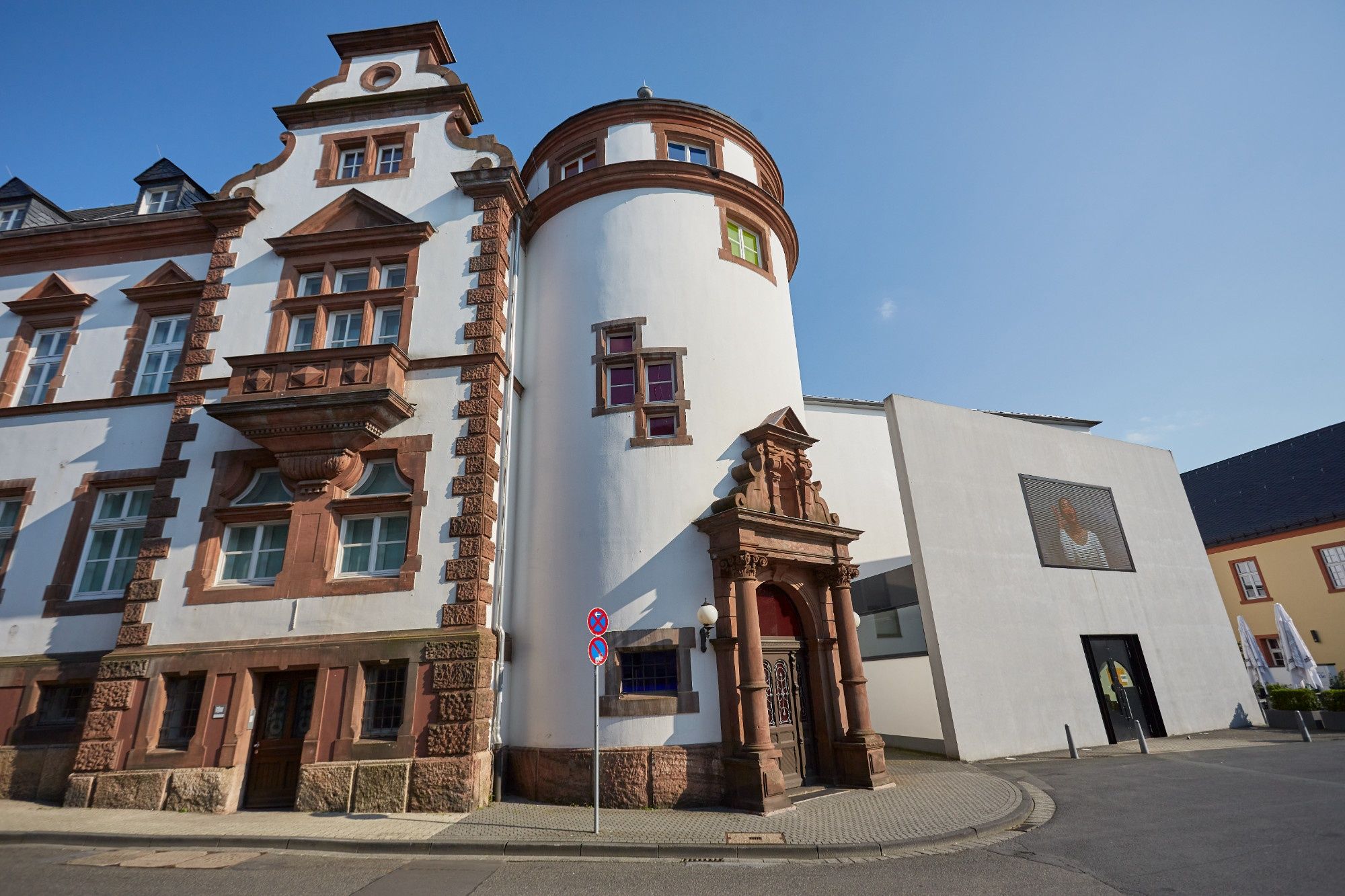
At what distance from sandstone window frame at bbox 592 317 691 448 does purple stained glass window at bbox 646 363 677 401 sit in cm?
7

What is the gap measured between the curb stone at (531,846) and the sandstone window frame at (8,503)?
7021 mm

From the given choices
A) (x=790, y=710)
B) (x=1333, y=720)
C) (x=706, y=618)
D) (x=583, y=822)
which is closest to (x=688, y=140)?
(x=706, y=618)

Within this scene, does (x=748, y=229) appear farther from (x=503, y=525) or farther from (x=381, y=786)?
(x=381, y=786)

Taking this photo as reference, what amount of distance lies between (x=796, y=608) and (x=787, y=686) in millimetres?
1540

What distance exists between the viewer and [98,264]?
1627 cm

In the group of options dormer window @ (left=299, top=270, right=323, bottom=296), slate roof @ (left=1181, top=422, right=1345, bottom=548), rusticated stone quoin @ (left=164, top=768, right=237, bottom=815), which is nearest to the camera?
rusticated stone quoin @ (left=164, top=768, right=237, bottom=815)

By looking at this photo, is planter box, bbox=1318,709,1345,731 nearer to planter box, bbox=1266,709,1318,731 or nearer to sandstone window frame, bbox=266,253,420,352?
planter box, bbox=1266,709,1318,731

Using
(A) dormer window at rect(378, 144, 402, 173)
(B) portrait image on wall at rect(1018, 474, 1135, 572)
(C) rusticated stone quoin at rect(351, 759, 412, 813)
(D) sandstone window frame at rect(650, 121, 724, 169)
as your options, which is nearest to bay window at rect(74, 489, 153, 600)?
(C) rusticated stone quoin at rect(351, 759, 412, 813)

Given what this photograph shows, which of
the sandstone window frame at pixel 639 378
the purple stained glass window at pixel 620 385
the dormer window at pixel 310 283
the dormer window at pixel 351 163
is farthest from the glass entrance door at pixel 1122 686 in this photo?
the dormer window at pixel 351 163

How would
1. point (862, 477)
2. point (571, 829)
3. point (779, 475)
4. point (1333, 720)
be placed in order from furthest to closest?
point (862, 477), point (1333, 720), point (779, 475), point (571, 829)

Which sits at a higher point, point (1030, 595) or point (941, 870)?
point (1030, 595)

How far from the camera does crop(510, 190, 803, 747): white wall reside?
11875mm

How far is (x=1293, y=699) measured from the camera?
795 inches

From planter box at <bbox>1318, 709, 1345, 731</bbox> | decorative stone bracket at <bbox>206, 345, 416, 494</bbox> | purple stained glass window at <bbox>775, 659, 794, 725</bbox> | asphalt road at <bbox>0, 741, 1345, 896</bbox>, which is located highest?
decorative stone bracket at <bbox>206, 345, 416, 494</bbox>
